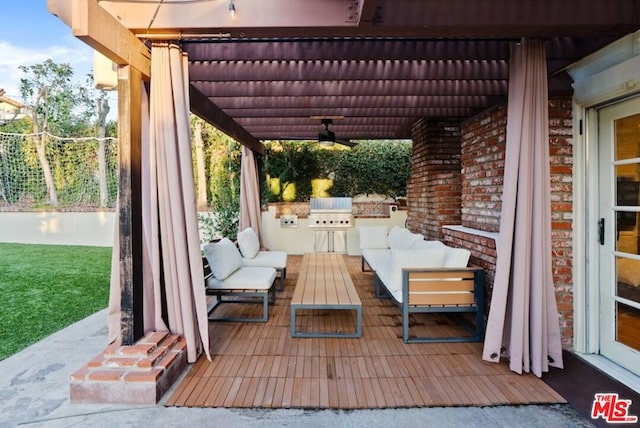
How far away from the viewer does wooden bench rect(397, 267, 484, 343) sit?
329cm

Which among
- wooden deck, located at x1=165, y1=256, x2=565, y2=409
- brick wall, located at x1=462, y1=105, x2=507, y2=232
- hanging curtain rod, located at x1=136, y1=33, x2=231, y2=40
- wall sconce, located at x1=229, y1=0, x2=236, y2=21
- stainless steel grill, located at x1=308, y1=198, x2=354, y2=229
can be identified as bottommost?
wooden deck, located at x1=165, y1=256, x2=565, y2=409

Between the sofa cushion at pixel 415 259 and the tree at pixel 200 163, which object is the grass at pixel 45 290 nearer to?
the tree at pixel 200 163

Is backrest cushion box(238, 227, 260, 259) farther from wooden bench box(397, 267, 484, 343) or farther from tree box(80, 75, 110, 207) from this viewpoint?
tree box(80, 75, 110, 207)

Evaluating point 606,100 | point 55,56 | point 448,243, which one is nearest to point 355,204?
point 448,243

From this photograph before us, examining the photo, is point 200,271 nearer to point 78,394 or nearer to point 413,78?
point 78,394

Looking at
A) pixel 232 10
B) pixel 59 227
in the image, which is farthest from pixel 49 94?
pixel 232 10

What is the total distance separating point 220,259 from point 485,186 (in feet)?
10.1

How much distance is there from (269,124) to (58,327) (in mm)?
3989

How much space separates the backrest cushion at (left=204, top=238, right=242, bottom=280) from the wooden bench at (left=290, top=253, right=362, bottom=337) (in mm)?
826

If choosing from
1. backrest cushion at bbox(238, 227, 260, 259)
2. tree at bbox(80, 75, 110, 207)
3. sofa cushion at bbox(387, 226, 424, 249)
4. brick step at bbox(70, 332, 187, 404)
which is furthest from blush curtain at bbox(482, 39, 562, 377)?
tree at bbox(80, 75, 110, 207)

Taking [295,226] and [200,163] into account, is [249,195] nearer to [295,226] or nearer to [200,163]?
[295,226]

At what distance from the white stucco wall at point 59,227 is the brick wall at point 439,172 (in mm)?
9036

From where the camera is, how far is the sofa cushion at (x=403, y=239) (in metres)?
4.88

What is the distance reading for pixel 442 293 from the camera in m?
3.32
